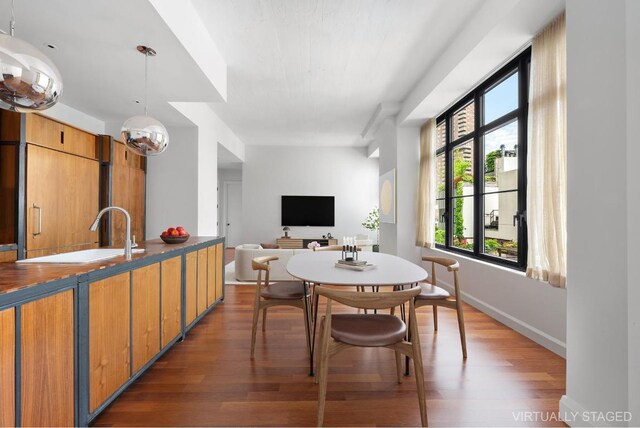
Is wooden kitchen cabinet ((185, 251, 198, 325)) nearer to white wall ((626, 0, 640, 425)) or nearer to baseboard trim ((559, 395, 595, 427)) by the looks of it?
baseboard trim ((559, 395, 595, 427))

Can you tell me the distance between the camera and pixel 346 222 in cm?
801

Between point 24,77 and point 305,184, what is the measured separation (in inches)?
264

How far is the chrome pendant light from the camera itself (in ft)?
4.23

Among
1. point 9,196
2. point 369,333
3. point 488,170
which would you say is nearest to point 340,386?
point 369,333

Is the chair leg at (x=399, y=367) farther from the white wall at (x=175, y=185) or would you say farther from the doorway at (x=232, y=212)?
the doorway at (x=232, y=212)

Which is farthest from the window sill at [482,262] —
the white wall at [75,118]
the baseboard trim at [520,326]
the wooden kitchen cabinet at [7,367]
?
the white wall at [75,118]

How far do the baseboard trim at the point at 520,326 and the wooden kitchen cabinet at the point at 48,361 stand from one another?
3.19 m

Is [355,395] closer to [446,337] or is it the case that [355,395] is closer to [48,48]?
[446,337]

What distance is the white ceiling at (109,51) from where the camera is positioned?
1.98m

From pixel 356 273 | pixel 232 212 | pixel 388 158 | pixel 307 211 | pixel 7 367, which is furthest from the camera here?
pixel 232 212

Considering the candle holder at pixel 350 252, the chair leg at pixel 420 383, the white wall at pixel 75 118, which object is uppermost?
the white wall at pixel 75 118

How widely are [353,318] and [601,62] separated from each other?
179 centimetres

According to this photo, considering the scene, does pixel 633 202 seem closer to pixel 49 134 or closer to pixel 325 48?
pixel 325 48

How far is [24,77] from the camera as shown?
4.36 ft
